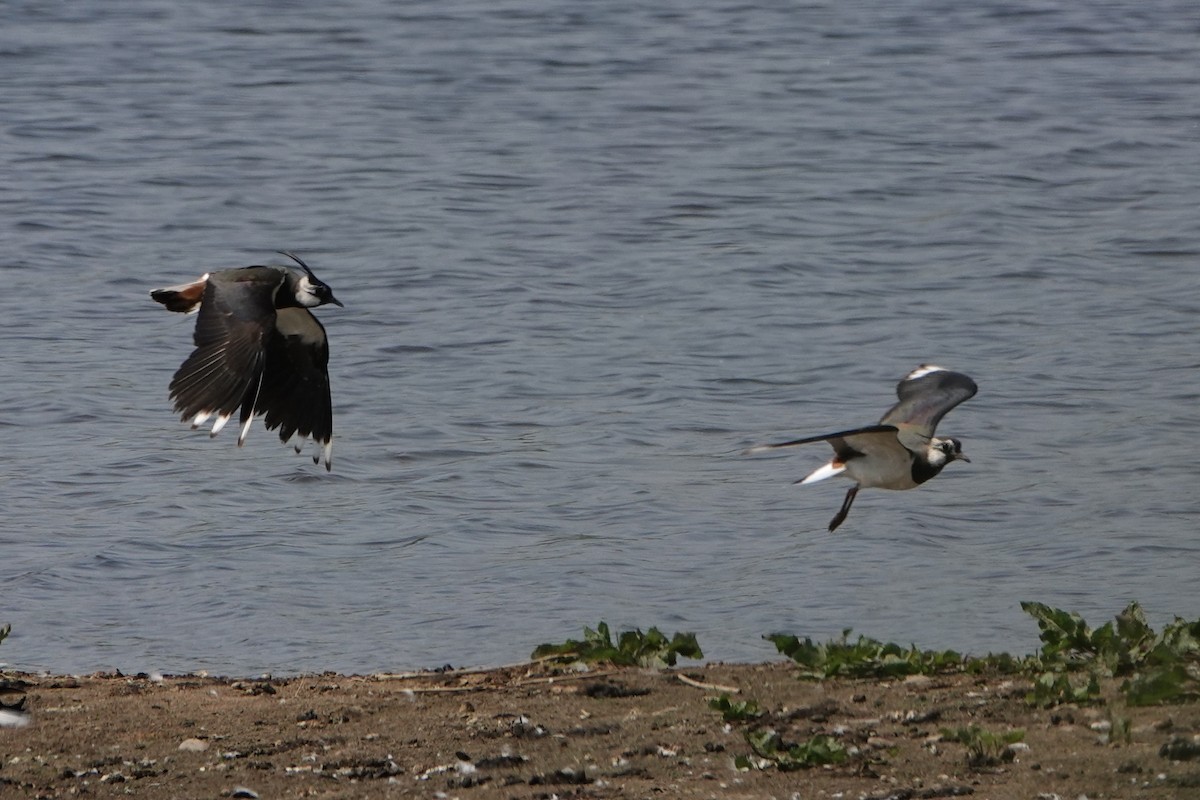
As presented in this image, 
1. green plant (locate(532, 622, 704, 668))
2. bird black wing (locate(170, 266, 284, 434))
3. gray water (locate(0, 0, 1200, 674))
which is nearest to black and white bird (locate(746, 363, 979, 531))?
gray water (locate(0, 0, 1200, 674))

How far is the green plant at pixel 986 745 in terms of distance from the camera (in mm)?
5035

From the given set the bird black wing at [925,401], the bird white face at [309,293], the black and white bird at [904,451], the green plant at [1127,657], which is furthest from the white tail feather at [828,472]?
the bird white face at [309,293]

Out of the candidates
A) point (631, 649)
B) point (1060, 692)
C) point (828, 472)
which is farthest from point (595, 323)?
point (1060, 692)

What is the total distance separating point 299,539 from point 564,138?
7.34 m

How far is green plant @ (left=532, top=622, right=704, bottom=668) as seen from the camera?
20.6 ft

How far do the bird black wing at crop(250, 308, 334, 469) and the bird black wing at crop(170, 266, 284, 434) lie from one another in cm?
49

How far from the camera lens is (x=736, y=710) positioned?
5.53m

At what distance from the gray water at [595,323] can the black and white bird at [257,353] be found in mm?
610

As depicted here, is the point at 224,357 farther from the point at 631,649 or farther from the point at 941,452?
the point at 941,452

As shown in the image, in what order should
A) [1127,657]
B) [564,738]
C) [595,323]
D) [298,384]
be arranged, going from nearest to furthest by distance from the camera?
[564,738] < [1127,657] < [298,384] < [595,323]

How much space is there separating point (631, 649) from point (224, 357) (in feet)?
6.89

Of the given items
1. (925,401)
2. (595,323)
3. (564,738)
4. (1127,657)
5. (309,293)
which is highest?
(309,293)

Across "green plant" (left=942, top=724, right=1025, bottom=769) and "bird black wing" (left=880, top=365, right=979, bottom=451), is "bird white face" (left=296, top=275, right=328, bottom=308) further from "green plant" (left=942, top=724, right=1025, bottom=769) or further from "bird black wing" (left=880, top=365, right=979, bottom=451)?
"green plant" (left=942, top=724, right=1025, bottom=769)

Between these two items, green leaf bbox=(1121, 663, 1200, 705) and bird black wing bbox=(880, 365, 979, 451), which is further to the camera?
bird black wing bbox=(880, 365, 979, 451)
